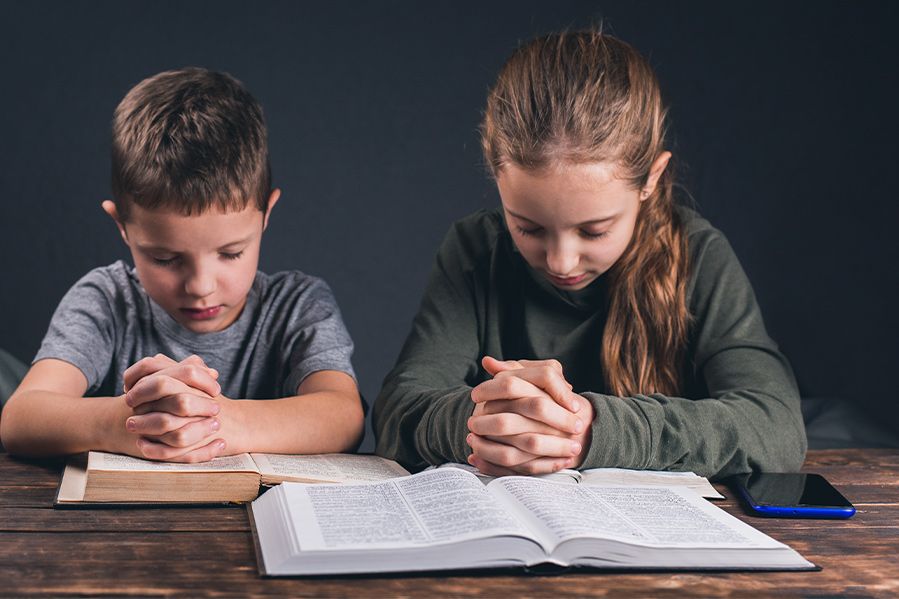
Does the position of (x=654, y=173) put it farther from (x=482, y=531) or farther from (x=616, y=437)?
(x=482, y=531)

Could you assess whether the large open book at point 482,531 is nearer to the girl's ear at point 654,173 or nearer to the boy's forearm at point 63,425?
the boy's forearm at point 63,425

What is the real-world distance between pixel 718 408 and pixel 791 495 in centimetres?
17

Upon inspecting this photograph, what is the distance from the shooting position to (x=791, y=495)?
3.85ft

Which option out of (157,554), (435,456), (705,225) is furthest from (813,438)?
(157,554)

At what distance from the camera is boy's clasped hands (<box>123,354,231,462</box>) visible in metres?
1.18

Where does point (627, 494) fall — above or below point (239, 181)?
below

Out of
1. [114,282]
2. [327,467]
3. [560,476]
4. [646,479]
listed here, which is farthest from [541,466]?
[114,282]

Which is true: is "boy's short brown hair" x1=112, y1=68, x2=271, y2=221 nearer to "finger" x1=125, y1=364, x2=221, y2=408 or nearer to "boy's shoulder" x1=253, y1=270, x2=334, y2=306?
"boy's shoulder" x1=253, y1=270, x2=334, y2=306

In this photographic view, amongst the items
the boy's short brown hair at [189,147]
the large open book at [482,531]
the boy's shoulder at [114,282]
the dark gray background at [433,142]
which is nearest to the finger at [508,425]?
the large open book at [482,531]

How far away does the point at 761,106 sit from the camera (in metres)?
2.67

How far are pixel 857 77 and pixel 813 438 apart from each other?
1015mm

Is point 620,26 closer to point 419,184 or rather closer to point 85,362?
point 419,184

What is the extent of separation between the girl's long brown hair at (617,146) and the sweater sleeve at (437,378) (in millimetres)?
218

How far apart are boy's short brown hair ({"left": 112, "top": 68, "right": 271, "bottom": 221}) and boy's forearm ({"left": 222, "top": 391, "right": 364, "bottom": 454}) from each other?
0.32 metres
